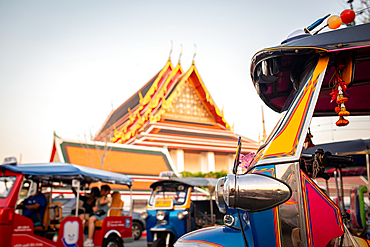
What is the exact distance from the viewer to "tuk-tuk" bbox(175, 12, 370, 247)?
61.3 inches

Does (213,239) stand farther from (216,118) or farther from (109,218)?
(216,118)

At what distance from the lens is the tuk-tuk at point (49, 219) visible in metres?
5.88

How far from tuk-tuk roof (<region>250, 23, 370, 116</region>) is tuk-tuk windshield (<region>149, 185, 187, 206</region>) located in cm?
573

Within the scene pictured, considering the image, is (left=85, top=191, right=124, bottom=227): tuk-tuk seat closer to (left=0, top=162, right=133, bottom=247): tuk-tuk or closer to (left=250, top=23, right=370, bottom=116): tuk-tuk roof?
(left=0, top=162, right=133, bottom=247): tuk-tuk

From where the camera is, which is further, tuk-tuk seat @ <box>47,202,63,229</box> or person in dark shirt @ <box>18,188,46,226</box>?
tuk-tuk seat @ <box>47,202,63,229</box>

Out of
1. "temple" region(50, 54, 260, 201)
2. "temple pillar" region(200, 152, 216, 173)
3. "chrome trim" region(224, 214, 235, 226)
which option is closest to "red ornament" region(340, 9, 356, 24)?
"chrome trim" region(224, 214, 235, 226)

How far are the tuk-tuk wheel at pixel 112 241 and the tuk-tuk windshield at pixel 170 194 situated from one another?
3.93 ft

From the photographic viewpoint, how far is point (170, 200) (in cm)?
781

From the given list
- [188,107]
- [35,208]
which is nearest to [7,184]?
[35,208]

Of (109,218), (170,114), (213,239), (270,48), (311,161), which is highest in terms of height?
(170,114)

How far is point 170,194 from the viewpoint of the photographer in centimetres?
823

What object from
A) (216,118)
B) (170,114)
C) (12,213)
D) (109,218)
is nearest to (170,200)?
(109,218)

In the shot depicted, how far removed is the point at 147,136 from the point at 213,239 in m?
18.5

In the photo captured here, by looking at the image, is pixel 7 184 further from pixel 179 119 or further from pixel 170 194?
pixel 179 119
